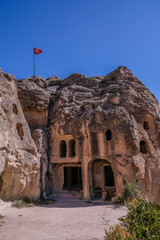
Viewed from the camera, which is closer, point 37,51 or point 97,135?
point 97,135

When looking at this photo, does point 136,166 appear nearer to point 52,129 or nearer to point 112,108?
point 112,108

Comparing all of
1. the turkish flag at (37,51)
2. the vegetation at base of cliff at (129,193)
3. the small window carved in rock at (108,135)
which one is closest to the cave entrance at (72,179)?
the small window carved in rock at (108,135)

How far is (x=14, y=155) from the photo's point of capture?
39.4ft

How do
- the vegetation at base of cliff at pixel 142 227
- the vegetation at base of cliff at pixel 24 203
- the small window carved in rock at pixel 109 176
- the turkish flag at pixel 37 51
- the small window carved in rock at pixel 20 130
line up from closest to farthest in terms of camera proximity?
1. the vegetation at base of cliff at pixel 142 227
2. the vegetation at base of cliff at pixel 24 203
3. the small window carved in rock at pixel 20 130
4. the small window carved in rock at pixel 109 176
5. the turkish flag at pixel 37 51

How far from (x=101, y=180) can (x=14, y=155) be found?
8.66m

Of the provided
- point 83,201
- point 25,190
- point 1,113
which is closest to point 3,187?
point 25,190

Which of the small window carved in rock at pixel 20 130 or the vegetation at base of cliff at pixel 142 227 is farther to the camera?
the small window carved in rock at pixel 20 130

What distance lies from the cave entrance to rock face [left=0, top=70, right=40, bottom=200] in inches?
168

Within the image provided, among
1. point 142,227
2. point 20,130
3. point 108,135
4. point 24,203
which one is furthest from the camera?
point 108,135

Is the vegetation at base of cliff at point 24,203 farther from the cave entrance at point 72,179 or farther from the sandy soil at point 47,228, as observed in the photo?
the cave entrance at point 72,179

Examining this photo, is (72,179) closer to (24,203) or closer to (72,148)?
(72,148)

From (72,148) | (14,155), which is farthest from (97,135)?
(14,155)

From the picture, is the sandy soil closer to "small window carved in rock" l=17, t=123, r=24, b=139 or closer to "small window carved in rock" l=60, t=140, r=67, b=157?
"small window carved in rock" l=17, t=123, r=24, b=139

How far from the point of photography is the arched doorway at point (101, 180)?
1603 cm
